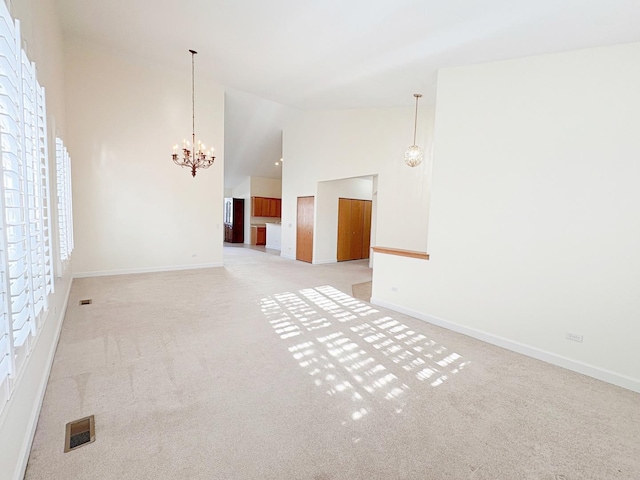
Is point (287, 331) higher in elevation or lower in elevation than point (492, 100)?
lower

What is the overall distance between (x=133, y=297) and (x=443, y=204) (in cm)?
458

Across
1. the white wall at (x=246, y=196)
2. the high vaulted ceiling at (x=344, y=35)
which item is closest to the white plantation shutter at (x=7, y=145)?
the high vaulted ceiling at (x=344, y=35)

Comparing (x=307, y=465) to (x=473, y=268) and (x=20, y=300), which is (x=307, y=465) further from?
(x=473, y=268)

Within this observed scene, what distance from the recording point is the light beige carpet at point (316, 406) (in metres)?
1.64

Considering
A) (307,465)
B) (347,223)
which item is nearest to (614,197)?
(307,465)

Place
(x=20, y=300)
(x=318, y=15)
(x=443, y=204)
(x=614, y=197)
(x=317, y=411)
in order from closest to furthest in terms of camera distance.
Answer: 1. (x=20, y=300)
2. (x=317, y=411)
3. (x=614, y=197)
4. (x=318, y=15)
5. (x=443, y=204)

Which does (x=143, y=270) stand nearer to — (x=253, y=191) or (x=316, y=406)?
(x=316, y=406)

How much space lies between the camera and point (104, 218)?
233 inches

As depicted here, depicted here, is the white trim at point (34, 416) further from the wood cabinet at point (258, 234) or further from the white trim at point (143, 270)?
the wood cabinet at point (258, 234)

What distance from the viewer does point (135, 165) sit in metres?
6.12

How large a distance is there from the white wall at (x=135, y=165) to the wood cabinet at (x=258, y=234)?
5.38 m

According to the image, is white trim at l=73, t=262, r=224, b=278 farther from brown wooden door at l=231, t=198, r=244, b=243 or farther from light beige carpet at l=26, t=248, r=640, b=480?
brown wooden door at l=231, t=198, r=244, b=243

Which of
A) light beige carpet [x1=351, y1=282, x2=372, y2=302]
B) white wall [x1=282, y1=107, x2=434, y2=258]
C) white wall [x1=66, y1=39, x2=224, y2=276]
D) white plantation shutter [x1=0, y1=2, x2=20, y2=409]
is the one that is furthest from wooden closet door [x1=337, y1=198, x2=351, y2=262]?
white plantation shutter [x1=0, y1=2, x2=20, y2=409]

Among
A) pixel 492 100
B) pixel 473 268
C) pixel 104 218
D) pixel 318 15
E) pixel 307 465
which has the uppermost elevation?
pixel 318 15
